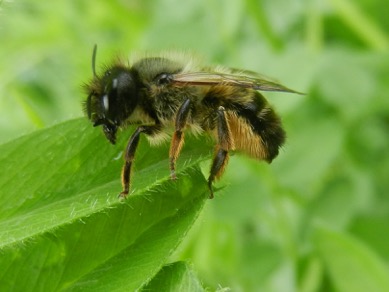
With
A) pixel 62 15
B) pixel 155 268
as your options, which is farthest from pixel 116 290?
pixel 62 15

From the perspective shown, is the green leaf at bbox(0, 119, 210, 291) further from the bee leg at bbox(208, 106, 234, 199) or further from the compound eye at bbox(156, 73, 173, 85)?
the compound eye at bbox(156, 73, 173, 85)

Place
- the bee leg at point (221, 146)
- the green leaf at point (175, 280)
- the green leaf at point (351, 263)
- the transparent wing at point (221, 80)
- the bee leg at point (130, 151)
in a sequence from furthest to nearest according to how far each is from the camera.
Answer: the green leaf at point (351, 263), the transparent wing at point (221, 80), the bee leg at point (221, 146), the bee leg at point (130, 151), the green leaf at point (175, 280)

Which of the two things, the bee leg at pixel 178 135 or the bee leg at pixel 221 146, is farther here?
the bee leg at pixel 221 146

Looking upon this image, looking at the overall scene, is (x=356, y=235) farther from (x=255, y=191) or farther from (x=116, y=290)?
(x=116, y=290)

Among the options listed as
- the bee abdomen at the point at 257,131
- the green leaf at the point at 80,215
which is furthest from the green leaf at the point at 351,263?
the green leaf at the point at 80,215

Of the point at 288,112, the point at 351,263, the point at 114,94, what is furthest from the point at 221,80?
the point at 288,112

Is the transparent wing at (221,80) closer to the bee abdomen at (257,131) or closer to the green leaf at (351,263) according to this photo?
the bee abdomen at (257,131)

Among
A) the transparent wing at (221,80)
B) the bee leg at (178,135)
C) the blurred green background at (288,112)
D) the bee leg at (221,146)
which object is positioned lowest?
the blurred green background at (288,112)

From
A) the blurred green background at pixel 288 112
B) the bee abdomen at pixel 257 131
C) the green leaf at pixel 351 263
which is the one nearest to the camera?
A: the bee abdomen at pixel 257 131

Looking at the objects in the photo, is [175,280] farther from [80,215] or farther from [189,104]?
[189,104]
